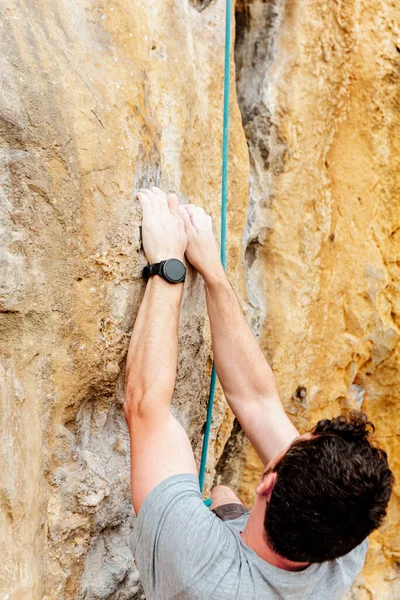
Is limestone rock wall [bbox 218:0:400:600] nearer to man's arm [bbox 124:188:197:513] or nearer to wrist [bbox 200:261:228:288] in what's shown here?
wrist [bbox 200:261:228:288]

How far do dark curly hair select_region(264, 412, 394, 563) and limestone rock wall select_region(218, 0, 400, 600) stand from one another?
47.8 inches

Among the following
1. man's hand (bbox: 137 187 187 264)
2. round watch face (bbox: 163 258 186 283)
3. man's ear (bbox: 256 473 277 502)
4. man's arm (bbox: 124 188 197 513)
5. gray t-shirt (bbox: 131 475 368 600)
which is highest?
man's hand (bbox: 137 187 187 264)

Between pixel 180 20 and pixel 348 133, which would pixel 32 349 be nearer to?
pixel 180 20

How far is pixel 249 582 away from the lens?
1558mm

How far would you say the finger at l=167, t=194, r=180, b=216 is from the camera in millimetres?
2057

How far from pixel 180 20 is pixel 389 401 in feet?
5.88

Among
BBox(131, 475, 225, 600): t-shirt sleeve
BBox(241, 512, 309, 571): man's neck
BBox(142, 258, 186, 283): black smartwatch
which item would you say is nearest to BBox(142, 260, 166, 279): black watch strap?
BBox(142, 258, 186, 283): black smartwatch

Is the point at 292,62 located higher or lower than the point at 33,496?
higher

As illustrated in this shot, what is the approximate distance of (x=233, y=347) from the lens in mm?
2100

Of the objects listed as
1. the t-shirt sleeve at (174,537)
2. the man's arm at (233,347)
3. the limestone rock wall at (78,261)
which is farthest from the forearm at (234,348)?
the t-shirt sleeve at (174,537)

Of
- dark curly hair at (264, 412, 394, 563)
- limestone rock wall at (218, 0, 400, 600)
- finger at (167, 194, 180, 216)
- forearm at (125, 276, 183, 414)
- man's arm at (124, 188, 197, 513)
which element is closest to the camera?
dark curly hair at (264, 412, 394, 563)

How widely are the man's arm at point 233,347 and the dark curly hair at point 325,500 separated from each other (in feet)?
1.80

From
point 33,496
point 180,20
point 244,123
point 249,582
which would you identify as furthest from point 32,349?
point 244,123

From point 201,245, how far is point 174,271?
162 millimetres
